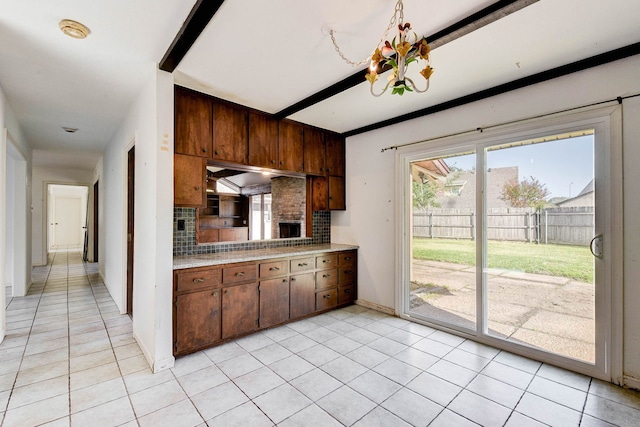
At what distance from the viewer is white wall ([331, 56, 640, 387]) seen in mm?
2166

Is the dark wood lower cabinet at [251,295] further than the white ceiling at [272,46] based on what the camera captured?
Yes

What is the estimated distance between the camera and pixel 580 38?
205 centimetres

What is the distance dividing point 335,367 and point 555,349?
1963 millimetres

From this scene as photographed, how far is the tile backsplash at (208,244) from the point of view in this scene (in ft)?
10.3

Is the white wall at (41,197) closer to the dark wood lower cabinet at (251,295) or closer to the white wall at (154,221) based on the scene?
the white wall at (154,221)

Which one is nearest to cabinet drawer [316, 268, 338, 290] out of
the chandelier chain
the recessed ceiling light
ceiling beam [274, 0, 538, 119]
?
ceiling beam [274, 0, 538, 119]

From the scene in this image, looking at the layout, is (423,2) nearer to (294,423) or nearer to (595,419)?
(294,423)

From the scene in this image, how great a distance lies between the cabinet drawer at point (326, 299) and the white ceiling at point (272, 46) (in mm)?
2362

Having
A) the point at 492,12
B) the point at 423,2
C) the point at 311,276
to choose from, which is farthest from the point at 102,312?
the point at 492,12

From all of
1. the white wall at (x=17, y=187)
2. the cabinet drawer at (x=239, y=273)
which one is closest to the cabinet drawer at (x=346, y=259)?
the cabinet drawer at (x=239, y=273)

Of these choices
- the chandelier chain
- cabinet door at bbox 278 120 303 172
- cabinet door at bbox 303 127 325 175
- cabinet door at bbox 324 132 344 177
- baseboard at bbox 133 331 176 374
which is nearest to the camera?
the chandelier chain

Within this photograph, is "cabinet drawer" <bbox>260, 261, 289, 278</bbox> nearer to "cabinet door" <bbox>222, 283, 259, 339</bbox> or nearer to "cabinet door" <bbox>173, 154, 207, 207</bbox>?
"cabinet door" <bbox>222, 283, 259, 339</bbox>

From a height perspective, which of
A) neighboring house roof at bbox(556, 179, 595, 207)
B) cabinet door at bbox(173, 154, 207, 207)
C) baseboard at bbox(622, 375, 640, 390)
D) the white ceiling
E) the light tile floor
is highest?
the white ceiling

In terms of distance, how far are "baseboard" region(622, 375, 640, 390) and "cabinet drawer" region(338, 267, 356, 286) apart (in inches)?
108
